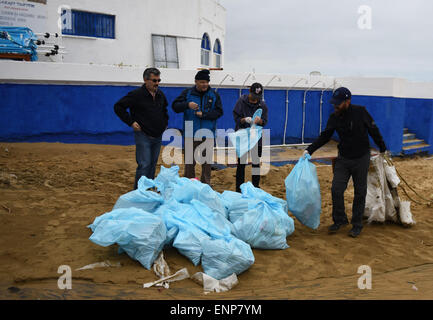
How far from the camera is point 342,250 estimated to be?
444 cm

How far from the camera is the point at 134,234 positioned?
11.6ft

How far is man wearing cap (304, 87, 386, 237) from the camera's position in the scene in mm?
4688

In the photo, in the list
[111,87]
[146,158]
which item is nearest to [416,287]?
[146,158]

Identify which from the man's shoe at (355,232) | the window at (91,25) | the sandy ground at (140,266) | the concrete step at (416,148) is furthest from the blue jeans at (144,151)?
the concrete step at (416,148)

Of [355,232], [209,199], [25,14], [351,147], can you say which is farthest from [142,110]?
[25,14]

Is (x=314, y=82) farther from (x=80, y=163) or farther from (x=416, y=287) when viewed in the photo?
(x=416, y=287)

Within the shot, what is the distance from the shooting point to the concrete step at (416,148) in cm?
1241

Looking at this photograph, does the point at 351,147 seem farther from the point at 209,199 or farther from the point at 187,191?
the point at 187,191

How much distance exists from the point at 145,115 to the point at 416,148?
34.2ft

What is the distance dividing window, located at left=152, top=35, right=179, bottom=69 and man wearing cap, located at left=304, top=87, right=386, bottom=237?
10.2 m

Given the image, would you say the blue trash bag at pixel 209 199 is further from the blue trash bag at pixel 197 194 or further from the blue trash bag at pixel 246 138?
the blue trash bag at pixel 246 138

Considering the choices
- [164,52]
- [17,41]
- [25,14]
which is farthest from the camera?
[164,52]

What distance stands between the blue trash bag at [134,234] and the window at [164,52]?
11.0 meters

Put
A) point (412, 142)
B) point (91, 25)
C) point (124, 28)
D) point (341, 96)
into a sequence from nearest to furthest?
1. point (341, 96)
2. point (91, 25)
3. point (412, 142)
4. point (124, 28)
